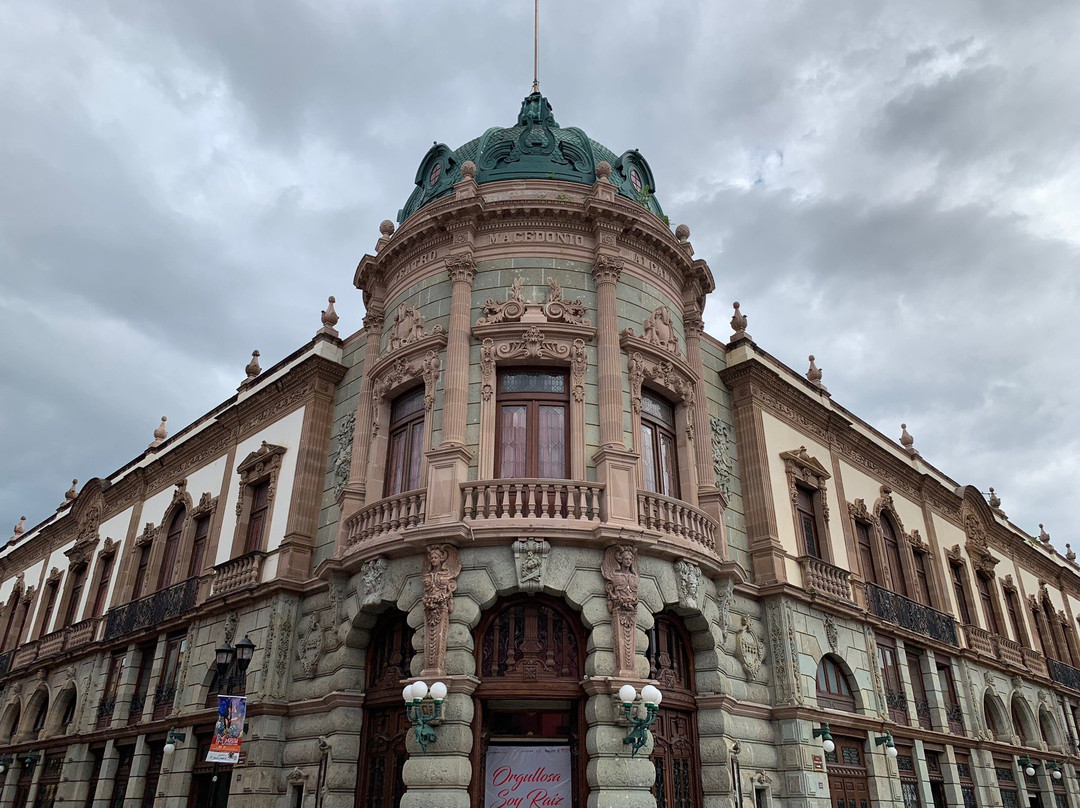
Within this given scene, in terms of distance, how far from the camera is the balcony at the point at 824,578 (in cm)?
1941

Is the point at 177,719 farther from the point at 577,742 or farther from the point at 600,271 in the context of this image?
the point at 600,271

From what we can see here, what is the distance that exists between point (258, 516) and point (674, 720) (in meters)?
12.1

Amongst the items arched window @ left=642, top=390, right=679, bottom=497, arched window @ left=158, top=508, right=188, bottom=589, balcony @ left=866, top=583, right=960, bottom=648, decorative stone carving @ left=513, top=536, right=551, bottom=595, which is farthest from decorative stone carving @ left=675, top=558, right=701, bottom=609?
arched window @ left=158, top=508, right=188, bottom=589

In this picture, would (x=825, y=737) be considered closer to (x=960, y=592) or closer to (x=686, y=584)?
(x=686, y=584)

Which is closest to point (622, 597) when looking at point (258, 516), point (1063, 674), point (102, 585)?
point (258, 516)

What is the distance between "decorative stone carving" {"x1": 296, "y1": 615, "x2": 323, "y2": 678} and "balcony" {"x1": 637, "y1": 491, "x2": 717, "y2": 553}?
7446 millimetres

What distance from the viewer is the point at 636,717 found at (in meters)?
13.4

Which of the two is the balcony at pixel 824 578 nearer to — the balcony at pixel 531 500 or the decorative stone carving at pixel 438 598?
the balcony at pixel 531 500

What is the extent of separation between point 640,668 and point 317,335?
500 inches

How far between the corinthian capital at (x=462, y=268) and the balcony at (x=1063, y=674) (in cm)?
2719

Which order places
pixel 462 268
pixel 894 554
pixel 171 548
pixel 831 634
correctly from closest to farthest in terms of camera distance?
pixel 462 268, pixel 831 634, pixel 894 554, pixel 171 548

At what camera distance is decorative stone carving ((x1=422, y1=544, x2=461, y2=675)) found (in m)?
14.2

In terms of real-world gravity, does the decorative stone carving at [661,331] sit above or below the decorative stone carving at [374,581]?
above

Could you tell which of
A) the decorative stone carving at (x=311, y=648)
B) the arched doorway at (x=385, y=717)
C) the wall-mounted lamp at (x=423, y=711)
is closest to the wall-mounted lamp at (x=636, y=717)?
the wall-mounted lamp at (x=423, y=711)
